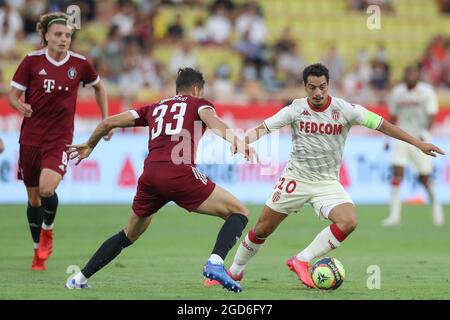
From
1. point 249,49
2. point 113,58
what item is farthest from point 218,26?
point 113,58

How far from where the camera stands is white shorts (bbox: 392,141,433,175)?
17828 mm

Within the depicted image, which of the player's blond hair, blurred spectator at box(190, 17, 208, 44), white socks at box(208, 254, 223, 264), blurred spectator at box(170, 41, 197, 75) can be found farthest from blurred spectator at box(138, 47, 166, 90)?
white socks at box(208, 254, 223, 264)

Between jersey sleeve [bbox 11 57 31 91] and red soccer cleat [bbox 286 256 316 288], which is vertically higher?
jersey sleeve [bbox 11 57 31 91]

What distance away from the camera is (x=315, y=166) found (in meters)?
10.2

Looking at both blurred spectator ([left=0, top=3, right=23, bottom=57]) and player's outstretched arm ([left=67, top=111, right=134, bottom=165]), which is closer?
player's outstretched arm ([left=67, top=111, right=134, bottom=165])

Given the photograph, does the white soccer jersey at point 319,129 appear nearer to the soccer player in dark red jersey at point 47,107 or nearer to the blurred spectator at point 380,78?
the soccer player in dark red jersey at point 47,107

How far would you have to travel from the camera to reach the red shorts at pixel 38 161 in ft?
37.2

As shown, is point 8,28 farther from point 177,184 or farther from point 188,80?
point 177,184

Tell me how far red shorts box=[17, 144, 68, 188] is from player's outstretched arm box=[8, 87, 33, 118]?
0.42 meters

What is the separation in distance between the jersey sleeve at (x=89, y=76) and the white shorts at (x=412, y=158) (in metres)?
7.54

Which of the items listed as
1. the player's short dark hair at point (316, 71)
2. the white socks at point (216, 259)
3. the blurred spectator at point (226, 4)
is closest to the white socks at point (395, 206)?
the player's short dark hair at point (316, 71)

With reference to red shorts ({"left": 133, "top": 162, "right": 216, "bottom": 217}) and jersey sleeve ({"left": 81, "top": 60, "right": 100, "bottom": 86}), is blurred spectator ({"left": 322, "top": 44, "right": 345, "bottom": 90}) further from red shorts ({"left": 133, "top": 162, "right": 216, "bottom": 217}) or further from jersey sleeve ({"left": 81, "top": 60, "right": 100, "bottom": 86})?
red shorts ({"left": 133, "top": 162, "right": 216, "bottom": 217})

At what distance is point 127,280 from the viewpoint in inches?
404

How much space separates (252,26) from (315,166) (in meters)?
15.8
